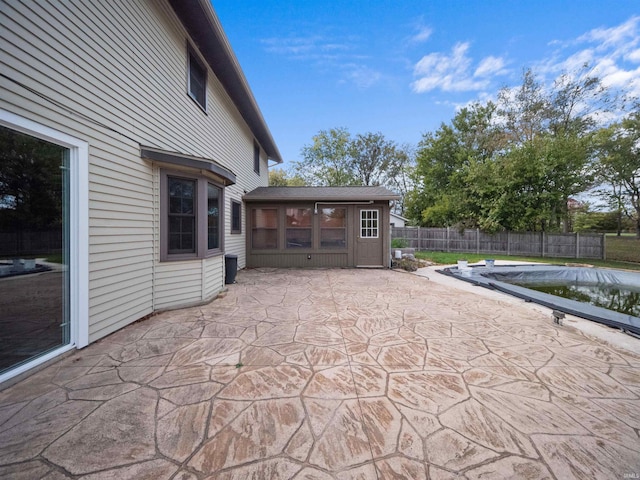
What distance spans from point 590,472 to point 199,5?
22.8 feet

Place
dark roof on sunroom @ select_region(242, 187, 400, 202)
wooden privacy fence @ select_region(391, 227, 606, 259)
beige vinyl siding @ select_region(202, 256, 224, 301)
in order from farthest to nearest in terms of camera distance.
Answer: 1. wooden privacy fence @ select_region(391, 227, 606, 259)
2. dark roof on sunroom @ select_region(242, 187, 400, 202)
3. beige vinyl siding @ select_region(202, 256, 224, 301)

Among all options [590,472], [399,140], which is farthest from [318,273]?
[399,140]

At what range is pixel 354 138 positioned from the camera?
77.2 ft

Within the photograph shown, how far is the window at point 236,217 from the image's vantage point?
7.42 meters

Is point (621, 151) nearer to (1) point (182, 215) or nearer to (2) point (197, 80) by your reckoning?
(2) point (197, 80)

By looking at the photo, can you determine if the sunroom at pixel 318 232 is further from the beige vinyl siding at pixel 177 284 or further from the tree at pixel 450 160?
the tree at pixel 450 160

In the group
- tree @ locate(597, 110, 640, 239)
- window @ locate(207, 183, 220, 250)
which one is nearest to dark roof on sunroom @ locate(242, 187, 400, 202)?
window @ locate(207, 183, 220, 250)

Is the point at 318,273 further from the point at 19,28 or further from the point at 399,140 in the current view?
the point at 399,140

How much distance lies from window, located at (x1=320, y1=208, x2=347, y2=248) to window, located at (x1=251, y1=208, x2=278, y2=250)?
164 cm

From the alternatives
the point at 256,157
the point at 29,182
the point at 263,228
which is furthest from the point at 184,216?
the point at 256,157

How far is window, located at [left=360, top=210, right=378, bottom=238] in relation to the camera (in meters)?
8.61

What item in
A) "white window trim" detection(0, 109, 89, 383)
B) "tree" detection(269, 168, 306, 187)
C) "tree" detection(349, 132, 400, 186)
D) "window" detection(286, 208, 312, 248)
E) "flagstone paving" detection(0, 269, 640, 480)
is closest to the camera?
"flagstone paving" detection(0, 269, 640, 480)

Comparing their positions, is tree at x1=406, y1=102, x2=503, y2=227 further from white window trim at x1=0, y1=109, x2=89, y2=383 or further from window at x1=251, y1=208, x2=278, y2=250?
white window trim at x1=0, y1=109, x2=89, y2=383

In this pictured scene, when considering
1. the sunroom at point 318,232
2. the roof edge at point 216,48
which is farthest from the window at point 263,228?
the roof edge at point 216,48
